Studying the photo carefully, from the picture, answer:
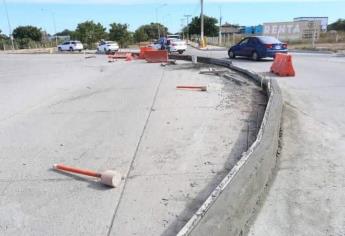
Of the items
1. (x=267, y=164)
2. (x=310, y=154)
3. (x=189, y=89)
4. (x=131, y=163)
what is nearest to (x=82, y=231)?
(x=131, y=163)

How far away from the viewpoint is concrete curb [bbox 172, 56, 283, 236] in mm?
3482

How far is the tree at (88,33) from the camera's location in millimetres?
77125

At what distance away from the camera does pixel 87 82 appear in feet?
55.4

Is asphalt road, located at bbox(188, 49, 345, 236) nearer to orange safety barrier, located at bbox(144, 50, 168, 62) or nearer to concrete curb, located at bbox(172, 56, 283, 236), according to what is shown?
concrete curb, located at bbox(172, 56, 283, 236)

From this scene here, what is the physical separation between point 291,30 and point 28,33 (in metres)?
98.3

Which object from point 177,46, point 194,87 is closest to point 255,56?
point 194,87

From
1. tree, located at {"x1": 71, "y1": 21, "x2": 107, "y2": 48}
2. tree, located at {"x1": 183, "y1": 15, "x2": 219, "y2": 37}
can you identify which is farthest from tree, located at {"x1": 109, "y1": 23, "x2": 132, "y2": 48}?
tree, located at {"x1": 183, "y1": 15, "x2": 219, "y2": 37}

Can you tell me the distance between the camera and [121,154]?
248 inches

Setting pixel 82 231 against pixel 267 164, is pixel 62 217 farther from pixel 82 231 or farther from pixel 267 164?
pixel 267 164

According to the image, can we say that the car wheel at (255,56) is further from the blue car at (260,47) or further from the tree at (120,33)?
the tree at (120,33)

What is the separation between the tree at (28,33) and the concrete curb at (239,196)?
131m

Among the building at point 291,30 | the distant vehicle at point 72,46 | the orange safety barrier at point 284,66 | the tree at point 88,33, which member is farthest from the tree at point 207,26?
the orange safety barrier at point 284,66

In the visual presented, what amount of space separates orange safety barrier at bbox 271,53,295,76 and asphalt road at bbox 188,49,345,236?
623 cm

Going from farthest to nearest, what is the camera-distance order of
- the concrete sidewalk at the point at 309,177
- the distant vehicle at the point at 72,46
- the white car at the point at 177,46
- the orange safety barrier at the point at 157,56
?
the distant vehicle at the point at 72,46, the white car at the point at 177,46, the orange safety barrier at the point at 157,56, the concrete sidewalk at the point at 309,177
